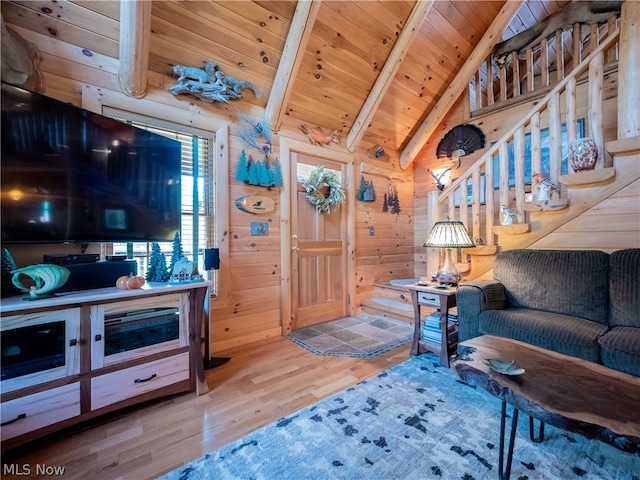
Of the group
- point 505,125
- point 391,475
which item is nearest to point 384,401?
point 391,475

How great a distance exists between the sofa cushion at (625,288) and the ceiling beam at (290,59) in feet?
9.65

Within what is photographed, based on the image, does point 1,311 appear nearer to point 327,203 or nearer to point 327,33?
point 327,203

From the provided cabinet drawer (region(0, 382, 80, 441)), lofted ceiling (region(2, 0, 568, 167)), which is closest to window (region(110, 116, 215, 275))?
lofted ceiling (region(2, 0, 568, 167))

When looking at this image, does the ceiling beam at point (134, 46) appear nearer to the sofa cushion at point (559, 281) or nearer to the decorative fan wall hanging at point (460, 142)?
the sofa cushion at point (559, 281)

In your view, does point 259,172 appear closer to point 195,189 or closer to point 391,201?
point 195,189

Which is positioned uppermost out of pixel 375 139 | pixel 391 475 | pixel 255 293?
pixel 375 139

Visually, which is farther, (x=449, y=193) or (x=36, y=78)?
(x=449, y=193)

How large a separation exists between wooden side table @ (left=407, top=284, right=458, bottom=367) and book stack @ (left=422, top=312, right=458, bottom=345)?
1.0 inches

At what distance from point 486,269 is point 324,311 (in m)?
1.87

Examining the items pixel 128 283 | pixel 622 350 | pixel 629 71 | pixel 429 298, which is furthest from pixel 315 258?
pixel 629 71

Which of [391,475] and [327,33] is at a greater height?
[327,33]

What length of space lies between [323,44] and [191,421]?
10.7 ft

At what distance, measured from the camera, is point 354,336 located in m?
2.93

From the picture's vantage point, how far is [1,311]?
4.08 ft
